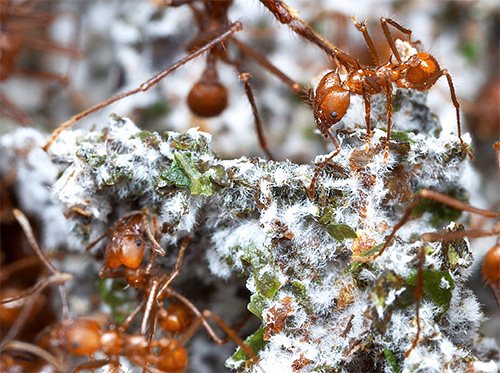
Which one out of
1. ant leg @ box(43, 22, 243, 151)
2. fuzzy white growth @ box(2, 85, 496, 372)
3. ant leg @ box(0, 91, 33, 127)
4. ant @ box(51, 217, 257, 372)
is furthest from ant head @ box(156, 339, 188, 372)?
ant leg @ box(0, 91, 33, 127)

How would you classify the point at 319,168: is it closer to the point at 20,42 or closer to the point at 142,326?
the point at 142,326

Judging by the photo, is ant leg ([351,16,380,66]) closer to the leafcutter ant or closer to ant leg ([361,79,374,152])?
ant leg ([361,79,374,152])

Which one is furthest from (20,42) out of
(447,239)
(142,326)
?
(447,239)

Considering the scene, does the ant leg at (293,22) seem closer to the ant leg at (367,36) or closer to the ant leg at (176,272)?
the ant leg at (367,36)

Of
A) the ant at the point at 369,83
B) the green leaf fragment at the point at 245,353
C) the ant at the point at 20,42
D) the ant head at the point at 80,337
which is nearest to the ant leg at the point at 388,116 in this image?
the ant at the point at 369,83

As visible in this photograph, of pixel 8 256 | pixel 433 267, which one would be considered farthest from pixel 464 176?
pixel 8 256

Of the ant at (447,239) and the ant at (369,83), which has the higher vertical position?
the ant at (369,83)
